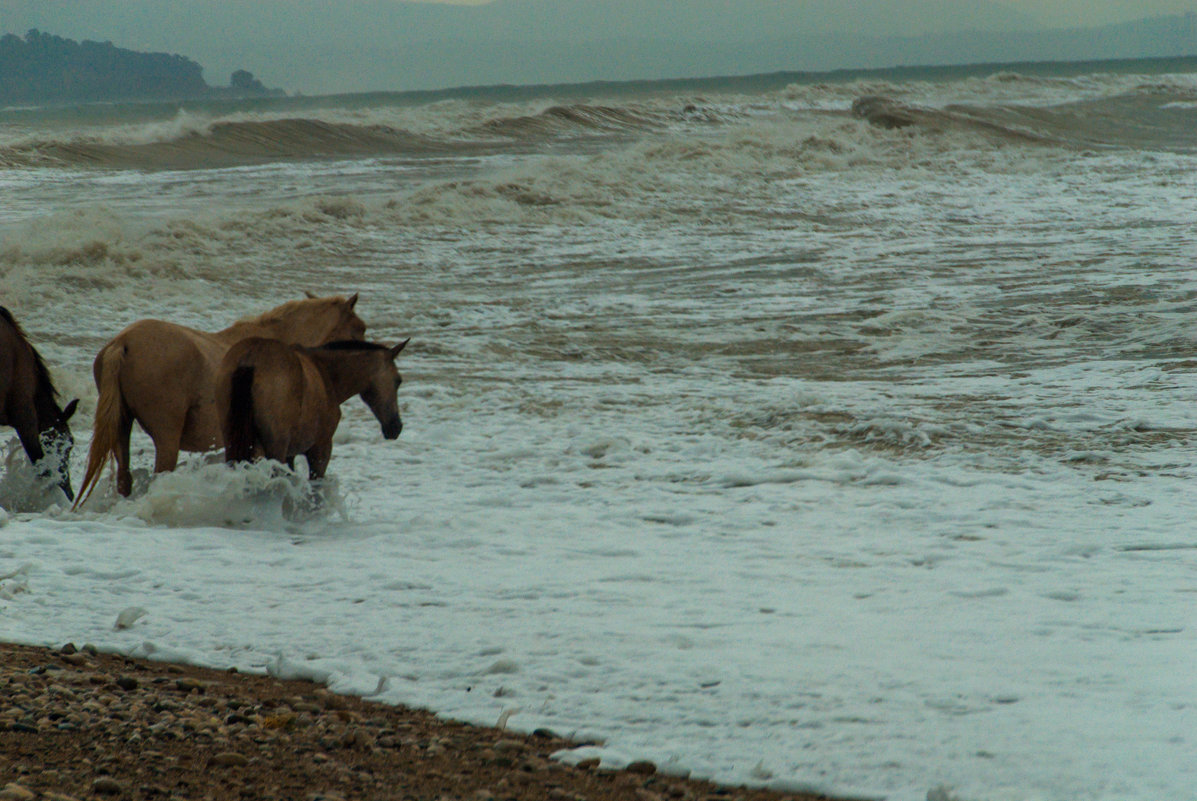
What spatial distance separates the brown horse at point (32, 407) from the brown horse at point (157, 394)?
609 mm

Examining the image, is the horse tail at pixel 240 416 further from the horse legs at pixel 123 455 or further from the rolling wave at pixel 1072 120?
the rolling wave at pixel 1072 120

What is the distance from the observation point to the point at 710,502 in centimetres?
607

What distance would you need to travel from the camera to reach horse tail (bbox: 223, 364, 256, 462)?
511cm

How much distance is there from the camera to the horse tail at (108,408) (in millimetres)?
5410

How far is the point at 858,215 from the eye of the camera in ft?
59.8

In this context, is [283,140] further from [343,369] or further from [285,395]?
[285,395]

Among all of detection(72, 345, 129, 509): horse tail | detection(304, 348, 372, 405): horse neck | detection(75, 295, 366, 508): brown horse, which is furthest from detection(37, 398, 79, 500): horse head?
detection(304, 348, 372, 405): horse neck

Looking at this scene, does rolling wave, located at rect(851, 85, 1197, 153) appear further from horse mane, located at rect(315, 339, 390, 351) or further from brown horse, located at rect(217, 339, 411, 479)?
brown horse, located at rect(217, 339, 411, 479)

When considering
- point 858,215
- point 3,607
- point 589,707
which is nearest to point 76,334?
point 3,607

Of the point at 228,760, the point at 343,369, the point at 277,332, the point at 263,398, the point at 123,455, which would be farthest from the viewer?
the point at 277,332

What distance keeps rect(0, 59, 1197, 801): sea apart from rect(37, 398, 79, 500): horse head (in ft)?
0.32

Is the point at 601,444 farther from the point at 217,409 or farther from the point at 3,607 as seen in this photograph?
the point at 3,607

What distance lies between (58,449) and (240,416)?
1717mm

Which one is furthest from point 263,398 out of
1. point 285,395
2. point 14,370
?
point 14,370
